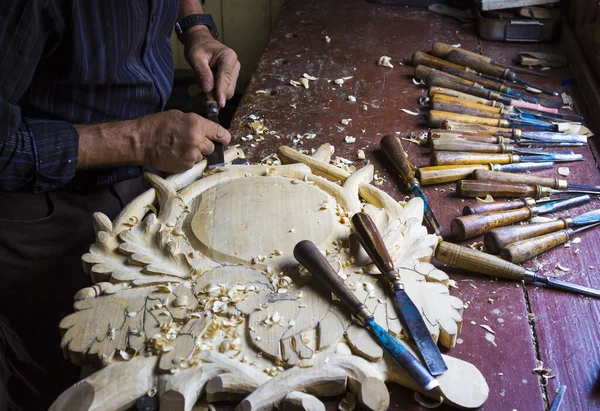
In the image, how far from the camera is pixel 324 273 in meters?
1.13

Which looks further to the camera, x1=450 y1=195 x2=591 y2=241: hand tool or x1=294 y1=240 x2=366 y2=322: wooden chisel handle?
x1=450 y1=195 x2=591 y2=241: hand tool

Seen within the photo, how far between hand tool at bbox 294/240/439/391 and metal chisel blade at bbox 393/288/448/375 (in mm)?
20

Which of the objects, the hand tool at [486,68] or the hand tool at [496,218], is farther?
the hand tool at [486,68]

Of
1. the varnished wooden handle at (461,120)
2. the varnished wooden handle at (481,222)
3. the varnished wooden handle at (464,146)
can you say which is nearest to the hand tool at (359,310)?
the varnished wooden handle at (481,222)

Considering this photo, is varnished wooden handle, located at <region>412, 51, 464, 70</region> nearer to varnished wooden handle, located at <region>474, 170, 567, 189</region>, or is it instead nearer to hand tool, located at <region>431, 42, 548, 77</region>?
hand tool, located at <region>431, 42, 548, 77</region>

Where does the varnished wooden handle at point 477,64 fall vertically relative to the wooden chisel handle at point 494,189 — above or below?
below

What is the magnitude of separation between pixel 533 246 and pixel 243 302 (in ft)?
2.14

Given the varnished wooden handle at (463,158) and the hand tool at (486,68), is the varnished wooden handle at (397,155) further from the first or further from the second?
the hand tool at (486,68)

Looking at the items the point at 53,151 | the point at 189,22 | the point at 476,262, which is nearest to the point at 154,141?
the point at 53,151

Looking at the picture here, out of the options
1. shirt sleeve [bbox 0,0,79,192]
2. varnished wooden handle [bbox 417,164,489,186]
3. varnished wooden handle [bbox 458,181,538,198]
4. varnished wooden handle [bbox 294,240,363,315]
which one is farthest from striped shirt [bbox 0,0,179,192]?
varnished wooden handle [bbox 458,181,538,198]

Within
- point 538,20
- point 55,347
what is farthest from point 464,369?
point 538,20

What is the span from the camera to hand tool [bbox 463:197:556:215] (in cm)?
143

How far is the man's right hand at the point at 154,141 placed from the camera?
1393mm

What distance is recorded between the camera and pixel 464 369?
1028mm
